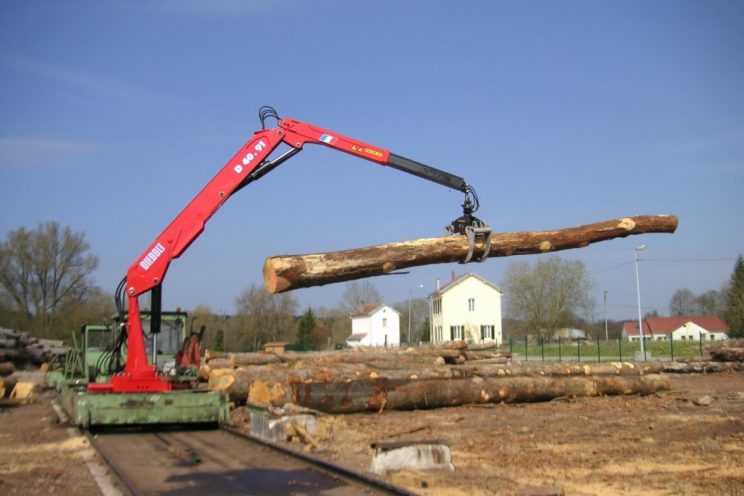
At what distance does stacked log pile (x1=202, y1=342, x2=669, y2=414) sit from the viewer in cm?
1457

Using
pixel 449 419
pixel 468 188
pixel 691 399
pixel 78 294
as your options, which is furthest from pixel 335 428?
pixel 78 294

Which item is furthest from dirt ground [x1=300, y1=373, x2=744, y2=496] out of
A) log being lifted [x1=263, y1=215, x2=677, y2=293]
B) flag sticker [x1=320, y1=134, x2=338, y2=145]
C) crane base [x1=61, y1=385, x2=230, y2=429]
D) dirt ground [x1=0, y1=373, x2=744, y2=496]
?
flag sticker [x1=320, y1=134, x2=338, y2=145]

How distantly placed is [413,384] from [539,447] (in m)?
5.14

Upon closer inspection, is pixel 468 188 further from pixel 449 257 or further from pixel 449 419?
pixel 449 419

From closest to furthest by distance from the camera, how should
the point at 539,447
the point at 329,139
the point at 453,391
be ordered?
1. the point at 539,447
2. the point at 329,139
3. the point at 453,391

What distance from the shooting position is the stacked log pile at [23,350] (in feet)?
110

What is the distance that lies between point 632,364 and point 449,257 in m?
9.80

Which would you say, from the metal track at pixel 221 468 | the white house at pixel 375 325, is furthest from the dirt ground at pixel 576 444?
the white house at pixel 375 325

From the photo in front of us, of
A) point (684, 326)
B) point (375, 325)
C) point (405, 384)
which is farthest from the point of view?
point (684, 326)

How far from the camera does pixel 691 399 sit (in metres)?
17.1

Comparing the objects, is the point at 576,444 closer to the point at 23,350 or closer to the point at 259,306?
the point at 23,350

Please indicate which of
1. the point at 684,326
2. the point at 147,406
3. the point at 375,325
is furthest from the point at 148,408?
the point at 684,326

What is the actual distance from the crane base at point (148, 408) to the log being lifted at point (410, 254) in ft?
9.93

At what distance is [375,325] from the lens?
9112 centimetres
